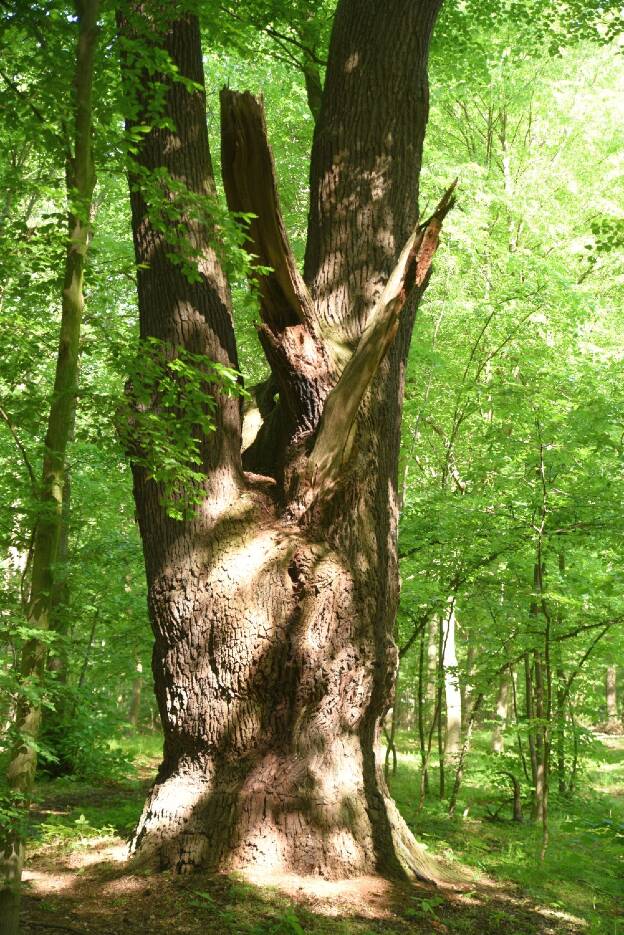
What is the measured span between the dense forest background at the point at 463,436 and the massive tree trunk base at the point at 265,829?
1.29 feet

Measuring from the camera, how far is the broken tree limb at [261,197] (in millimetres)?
4574

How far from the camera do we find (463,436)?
45.1 feet

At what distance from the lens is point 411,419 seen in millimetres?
11977

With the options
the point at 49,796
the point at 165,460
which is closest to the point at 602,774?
the point at 49,796

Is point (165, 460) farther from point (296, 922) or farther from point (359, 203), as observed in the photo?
point (359, 203)

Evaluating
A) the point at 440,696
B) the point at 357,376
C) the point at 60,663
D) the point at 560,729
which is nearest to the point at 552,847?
the point at 560,729

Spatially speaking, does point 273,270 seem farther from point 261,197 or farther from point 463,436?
point 463,436

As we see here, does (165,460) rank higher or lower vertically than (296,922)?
higher

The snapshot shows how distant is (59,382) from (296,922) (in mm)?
2648

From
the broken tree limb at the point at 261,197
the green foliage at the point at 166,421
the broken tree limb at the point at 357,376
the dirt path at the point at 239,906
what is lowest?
the dirt path at the point at 239,906

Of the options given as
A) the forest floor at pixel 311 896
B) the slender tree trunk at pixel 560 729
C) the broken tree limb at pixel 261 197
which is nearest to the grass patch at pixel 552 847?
the forest floor at pixel 311 896

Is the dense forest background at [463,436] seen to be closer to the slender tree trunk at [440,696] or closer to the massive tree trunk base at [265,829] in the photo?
the slender tree trunk at [440,696]

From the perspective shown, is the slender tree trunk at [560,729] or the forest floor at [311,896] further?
the slender tree trunk at [560,729]

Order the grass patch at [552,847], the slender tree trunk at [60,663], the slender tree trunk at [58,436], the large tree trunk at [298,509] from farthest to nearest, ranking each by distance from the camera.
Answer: the slender tree trunk at [60,663], the grass patch at [552,847], the large tree trunk at [298,509], the slender tree trunk at [58,436]
